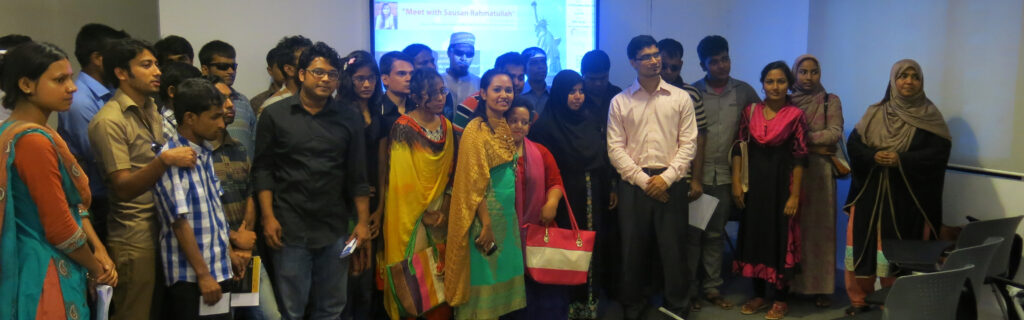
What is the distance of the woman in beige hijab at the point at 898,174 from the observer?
3.64 meters

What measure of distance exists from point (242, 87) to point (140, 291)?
255 centimetres

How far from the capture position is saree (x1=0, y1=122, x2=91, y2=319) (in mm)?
1908

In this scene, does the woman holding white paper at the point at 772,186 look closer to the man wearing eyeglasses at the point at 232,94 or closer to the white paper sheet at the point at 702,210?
the white paper sheet at the point at 702,210

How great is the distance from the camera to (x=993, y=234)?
293 cm

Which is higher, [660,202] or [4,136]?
[4,136]

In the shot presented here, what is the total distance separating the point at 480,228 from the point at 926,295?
1.73 metres

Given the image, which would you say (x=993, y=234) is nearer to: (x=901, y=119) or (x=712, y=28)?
(x=901, y=119)

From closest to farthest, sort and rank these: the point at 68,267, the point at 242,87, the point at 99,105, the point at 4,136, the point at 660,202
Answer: the point at 4,136 < the point at 68,267 < the point at 99,105 < the point at 660,202 < the point at 242,87

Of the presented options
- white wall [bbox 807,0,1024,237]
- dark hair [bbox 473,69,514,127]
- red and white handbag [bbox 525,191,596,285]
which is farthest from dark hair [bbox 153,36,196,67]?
white wall [bbox 807,0,1024,237]

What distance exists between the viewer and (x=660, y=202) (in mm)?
3605

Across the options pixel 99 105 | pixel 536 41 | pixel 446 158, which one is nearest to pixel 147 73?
pixel 99 105

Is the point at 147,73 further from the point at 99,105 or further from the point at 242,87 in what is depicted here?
the point at 242,87

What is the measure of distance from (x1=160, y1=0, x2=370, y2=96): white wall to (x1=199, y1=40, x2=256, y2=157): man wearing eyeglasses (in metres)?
1.06

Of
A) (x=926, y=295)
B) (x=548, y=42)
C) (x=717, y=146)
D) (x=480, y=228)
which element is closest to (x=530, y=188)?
(x=480, y=228)
